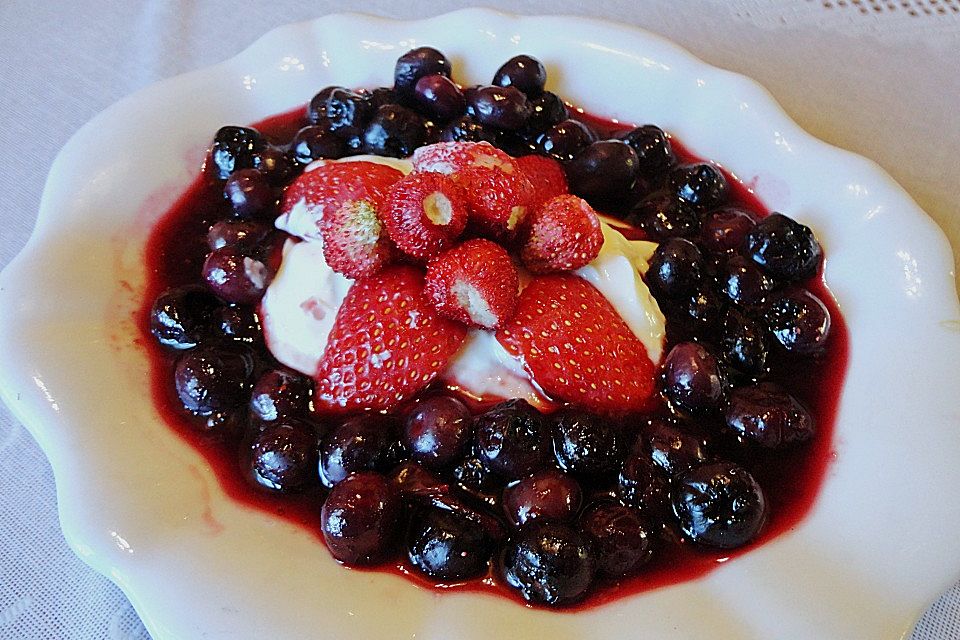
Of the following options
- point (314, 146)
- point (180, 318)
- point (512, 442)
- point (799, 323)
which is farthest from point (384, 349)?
point (799, 323)

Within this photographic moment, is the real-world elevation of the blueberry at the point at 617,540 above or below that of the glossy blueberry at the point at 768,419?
below

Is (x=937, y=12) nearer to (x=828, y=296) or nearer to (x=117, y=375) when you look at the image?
(x=828, y=296)

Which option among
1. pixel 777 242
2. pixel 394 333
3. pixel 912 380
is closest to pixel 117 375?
pixel 394 333

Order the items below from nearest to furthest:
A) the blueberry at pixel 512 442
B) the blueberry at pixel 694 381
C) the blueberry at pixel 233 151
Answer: the blueberry at pixel 512 442 → the blueberry at pixel 694 381 → the blueberry at pixel 233 151

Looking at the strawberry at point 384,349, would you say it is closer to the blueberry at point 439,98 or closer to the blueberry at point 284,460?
the blueberry at point 284,460

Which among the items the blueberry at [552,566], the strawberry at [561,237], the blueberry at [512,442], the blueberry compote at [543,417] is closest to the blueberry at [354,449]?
the blueberry compote at [543,417]

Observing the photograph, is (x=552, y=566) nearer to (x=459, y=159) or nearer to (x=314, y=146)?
(x=459, y=159)
